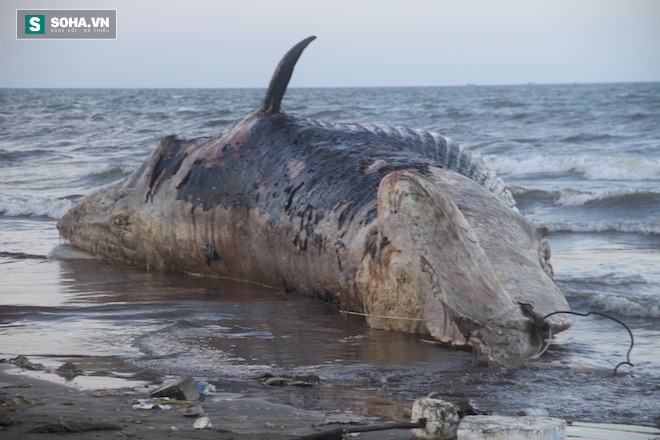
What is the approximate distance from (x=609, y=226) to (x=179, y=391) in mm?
6803

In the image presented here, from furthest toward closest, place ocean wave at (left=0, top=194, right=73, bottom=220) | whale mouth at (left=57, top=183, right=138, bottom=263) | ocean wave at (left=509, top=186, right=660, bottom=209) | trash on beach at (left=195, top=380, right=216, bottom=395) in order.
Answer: ocean wave at (left=509, top=186, right=660, bottom=209)
ocean wave at (left=0, top=194, right=73, bottom=220)
whale mouth at (left=57, top=183, right=138, bottom=263)
trash on beach at (left=195, top=380, right=216, bottom=395)

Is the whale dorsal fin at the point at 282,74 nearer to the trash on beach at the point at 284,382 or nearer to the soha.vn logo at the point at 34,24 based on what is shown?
the trash on beach at the point at 284,382

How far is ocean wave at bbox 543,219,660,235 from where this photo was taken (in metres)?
9.38

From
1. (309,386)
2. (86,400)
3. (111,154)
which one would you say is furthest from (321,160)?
(111,154)

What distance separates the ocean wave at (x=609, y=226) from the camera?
938cm

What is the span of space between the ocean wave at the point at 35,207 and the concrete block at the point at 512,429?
29.1ft

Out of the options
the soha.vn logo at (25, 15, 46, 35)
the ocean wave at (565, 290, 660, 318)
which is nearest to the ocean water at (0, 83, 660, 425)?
the ocean wave at (565, 290, 660, 318)

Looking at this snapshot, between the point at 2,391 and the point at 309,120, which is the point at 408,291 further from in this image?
the point at 309,120

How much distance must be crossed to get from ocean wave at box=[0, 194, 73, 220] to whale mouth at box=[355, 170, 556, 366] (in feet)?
24.7

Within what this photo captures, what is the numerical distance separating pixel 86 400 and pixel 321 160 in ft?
9.91

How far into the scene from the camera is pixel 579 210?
11828mm

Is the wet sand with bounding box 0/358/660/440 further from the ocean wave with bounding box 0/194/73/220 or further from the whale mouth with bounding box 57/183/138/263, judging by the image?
the ocean wave with bounding box 0/194/73/220

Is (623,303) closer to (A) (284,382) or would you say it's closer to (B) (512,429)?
(A) (284,382)

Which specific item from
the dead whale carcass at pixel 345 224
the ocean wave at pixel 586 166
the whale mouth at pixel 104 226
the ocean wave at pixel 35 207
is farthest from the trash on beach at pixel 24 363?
the ocean wave at pixel 586 166
